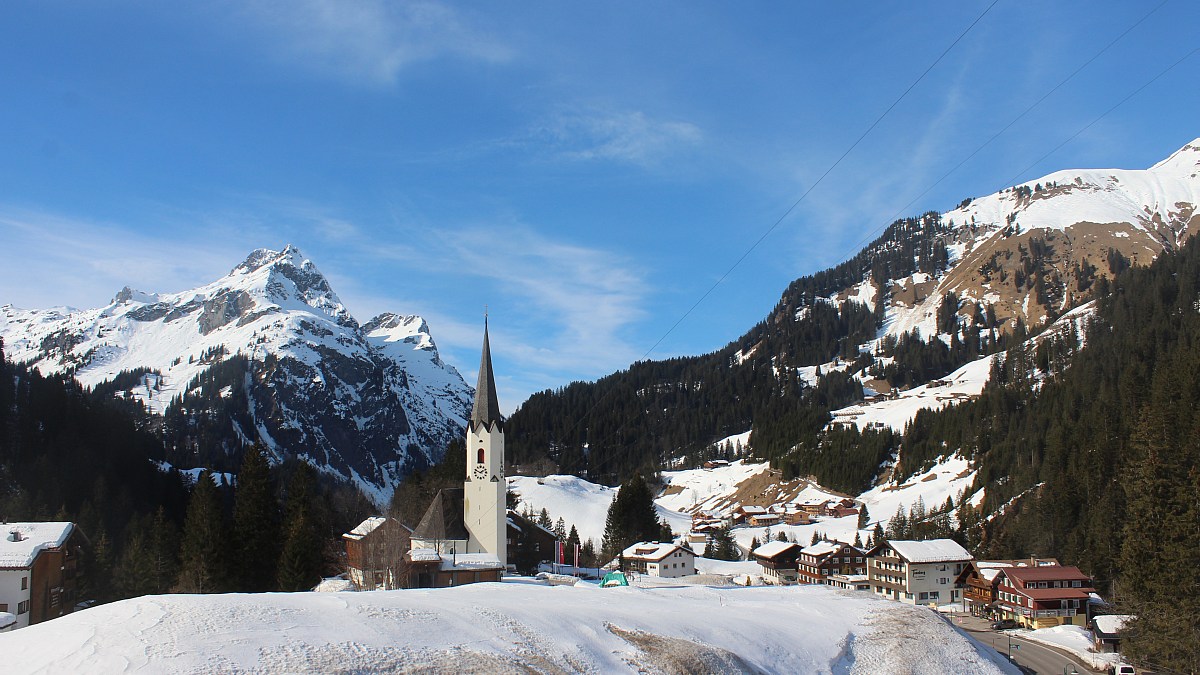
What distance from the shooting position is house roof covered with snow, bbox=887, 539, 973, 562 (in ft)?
236

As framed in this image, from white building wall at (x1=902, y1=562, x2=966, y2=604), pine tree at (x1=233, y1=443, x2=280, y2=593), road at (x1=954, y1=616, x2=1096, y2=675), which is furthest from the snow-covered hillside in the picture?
pine tree at (x1=233, y1=443, x2=280, y2=593)

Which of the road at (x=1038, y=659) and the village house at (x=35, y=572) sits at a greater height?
the village house at (x=35, y=572)

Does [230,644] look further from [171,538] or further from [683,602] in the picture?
[171,538]

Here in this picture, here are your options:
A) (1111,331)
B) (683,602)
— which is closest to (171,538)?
(683,602)

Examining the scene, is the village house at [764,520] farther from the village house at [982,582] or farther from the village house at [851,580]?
the village house at [982,582]

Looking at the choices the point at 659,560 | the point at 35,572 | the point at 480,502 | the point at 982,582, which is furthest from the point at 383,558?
the point at 982,582

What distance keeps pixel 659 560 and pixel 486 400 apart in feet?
82.1

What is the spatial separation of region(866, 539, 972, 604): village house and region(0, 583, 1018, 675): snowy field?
139 feet

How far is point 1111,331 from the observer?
14625 cm

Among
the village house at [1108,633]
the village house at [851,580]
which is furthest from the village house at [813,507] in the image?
the village house at [1108,633]

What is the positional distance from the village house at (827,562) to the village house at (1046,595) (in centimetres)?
2358

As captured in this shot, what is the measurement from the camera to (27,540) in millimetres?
41531

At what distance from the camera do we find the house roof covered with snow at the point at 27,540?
39062mm

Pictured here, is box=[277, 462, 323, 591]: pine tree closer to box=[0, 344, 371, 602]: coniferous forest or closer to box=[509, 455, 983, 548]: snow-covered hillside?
box=[0, 344, 371, 602]: coniferous forest
